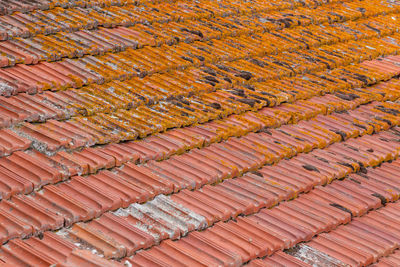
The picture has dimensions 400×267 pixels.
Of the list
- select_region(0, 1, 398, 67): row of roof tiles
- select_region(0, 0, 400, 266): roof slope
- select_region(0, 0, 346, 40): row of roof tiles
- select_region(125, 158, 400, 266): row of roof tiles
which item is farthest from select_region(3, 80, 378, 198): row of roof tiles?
select_region(0, 0, 346, 40): row of roof tiles

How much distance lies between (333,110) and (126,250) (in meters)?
2.50

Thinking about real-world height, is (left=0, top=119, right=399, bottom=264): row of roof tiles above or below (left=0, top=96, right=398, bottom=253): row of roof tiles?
below

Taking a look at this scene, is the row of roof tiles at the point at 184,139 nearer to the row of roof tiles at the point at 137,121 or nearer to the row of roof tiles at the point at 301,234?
the row of roof tiles at the point at 137,121

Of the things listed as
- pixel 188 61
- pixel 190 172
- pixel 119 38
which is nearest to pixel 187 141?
pixel 190 172

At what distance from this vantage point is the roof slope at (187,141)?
272 cm

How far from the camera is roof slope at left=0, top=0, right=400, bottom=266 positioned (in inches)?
107

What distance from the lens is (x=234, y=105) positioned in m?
4.10

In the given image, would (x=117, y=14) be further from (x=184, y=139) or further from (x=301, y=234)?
(x=301, y=234)

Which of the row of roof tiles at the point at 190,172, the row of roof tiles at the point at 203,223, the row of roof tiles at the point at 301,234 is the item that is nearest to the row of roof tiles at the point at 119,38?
the row of roof tiles at the point at 190,172

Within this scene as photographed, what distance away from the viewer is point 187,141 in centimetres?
356

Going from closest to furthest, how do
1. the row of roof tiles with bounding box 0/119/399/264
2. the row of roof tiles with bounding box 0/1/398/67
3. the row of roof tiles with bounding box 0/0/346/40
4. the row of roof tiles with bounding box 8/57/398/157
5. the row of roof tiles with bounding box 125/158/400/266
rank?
the row of roof tiles with bounding box 0/119/399/264 < the row of roof tiles with bounding box 125/158/400/266 < the row of roof tiles with bounding box 8/57/398/157 < the row of roof tiles with bounding box 0/1/398/67 < the row of roof tiles with bounding box 0/0/346/40

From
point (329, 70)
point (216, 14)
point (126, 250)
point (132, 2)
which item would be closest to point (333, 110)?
point (329, 70)

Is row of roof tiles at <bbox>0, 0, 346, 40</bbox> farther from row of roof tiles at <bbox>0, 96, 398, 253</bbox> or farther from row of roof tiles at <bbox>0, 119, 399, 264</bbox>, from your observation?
row of roof tiles at <bbox>0, 119, 399, 264</bbox>

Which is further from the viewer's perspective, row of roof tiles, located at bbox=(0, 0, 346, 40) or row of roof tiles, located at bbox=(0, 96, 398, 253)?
row of roof tiles, located at bbox=(0, 0, 346, 40)
